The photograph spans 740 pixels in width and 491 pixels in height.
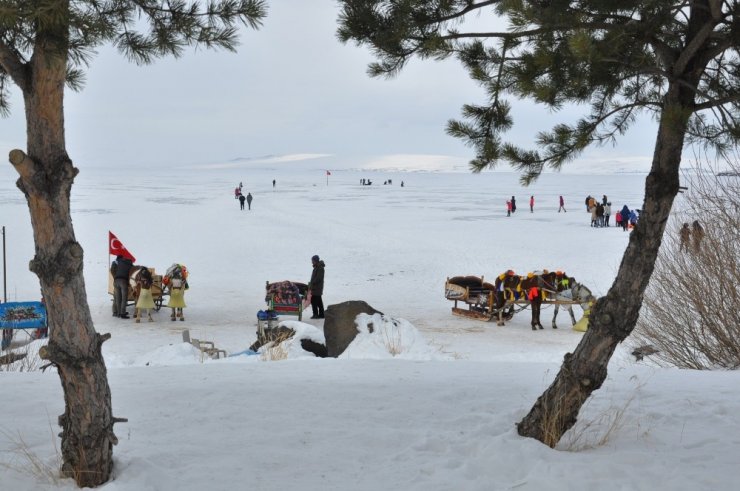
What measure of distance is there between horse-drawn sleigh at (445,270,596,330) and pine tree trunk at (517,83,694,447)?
9.74 m

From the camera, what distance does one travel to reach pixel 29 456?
4.71 metres

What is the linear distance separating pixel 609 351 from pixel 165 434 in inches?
132

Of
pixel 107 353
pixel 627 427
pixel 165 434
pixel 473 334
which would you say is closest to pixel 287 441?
pixel 165 434

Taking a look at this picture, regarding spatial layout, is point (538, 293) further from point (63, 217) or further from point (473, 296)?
point (63, 217)

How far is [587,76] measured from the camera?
566cm

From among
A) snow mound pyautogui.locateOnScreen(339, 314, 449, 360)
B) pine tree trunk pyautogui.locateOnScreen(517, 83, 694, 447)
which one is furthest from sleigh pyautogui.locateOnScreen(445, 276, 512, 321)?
pine tree trunk pyautogui.locateOnScreen(517, 83, 694, 447)

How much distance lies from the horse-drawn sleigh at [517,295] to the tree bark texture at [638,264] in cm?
975

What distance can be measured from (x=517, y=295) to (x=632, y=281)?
10.6 metres

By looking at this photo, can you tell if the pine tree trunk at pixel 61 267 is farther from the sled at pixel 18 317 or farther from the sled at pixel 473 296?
the sled at pixel 473 296

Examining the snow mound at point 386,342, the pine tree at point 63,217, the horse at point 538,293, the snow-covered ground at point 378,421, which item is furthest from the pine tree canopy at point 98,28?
the horse at point 538,293

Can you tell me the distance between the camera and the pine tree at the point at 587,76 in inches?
188

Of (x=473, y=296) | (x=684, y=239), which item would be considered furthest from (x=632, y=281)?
(x=473, y=296)

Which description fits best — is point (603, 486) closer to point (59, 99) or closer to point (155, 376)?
point (59, 99)

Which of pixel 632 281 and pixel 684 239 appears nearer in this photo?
pixel 632 281
